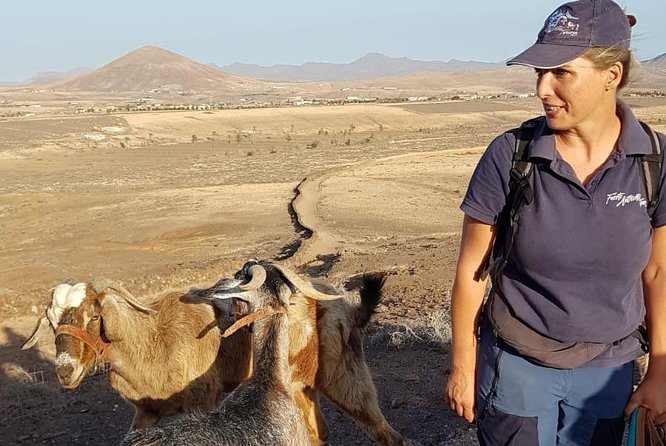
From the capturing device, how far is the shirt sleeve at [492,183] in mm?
2703

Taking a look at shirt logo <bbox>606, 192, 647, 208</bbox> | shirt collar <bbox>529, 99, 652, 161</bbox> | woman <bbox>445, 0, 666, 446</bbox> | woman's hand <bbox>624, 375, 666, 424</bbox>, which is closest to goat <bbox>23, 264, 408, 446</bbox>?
woman <bbox>445, 0, 666, 446</bbox>

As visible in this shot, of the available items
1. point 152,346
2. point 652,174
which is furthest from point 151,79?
point 652,174

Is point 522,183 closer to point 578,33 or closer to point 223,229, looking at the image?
point 578,33

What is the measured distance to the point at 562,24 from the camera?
102 inches

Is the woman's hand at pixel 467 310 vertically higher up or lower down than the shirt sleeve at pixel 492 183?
lower down

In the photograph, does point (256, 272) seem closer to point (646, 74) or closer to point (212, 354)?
point (212, 354)

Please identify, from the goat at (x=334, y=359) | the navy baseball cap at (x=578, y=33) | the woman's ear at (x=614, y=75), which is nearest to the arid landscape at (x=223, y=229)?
the goat at (x=334, y=359)

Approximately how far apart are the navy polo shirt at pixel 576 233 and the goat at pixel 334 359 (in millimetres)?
2483

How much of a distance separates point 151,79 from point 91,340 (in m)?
175

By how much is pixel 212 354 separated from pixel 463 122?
45.4 metres

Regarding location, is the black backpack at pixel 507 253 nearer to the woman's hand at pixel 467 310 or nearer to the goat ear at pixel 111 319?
the woman's hand at pixel 467 310

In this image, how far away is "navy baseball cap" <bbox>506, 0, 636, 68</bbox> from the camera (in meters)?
2.56

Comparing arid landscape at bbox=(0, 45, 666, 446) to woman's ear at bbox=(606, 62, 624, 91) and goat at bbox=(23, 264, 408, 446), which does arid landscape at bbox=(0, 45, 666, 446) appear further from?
woman's ear at bbox=(606, 62, 624, 91)

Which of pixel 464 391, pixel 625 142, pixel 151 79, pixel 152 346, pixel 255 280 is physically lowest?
pixel 151 79
